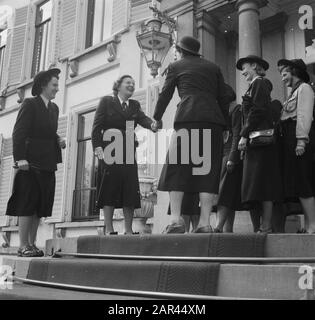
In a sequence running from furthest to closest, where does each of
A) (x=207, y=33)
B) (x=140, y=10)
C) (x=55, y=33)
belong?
1. (x=55, y=33)
2. (x=140, y=10)
3. (x=207, y=33)

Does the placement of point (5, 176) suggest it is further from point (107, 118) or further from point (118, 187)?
point (118, 187)

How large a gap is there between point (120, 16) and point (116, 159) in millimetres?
4993

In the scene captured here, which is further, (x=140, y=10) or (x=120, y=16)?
(x=120, y=16)

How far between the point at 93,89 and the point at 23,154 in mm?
4945

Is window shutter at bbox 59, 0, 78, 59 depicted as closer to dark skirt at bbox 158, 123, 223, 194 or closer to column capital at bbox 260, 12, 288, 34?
column capital at bbox 260, 12, 288, 34

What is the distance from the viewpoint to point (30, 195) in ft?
13.7

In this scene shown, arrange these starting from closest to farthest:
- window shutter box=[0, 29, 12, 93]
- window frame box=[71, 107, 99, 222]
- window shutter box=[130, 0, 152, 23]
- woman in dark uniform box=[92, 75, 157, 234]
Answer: woman in dark uniform box=[92, 75, 157, 234], window shutter box=[130, 0, 152, 23], window frame box=[71, 107, 99, 222], window shutter box=[0, 29, 12, 93]

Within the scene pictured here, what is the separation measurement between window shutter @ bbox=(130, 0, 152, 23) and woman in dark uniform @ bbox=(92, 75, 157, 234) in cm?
385

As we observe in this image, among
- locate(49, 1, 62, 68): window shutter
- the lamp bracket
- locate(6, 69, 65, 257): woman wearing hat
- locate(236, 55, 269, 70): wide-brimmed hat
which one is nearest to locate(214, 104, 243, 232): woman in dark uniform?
locate(236, 55, 269, 70): wide-brimmed hat

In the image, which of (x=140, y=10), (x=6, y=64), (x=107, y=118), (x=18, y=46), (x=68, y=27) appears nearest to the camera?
(x=107, y=118)

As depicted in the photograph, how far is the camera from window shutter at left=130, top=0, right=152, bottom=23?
7949 mm

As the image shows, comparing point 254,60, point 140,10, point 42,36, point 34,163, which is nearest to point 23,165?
point 34,163
